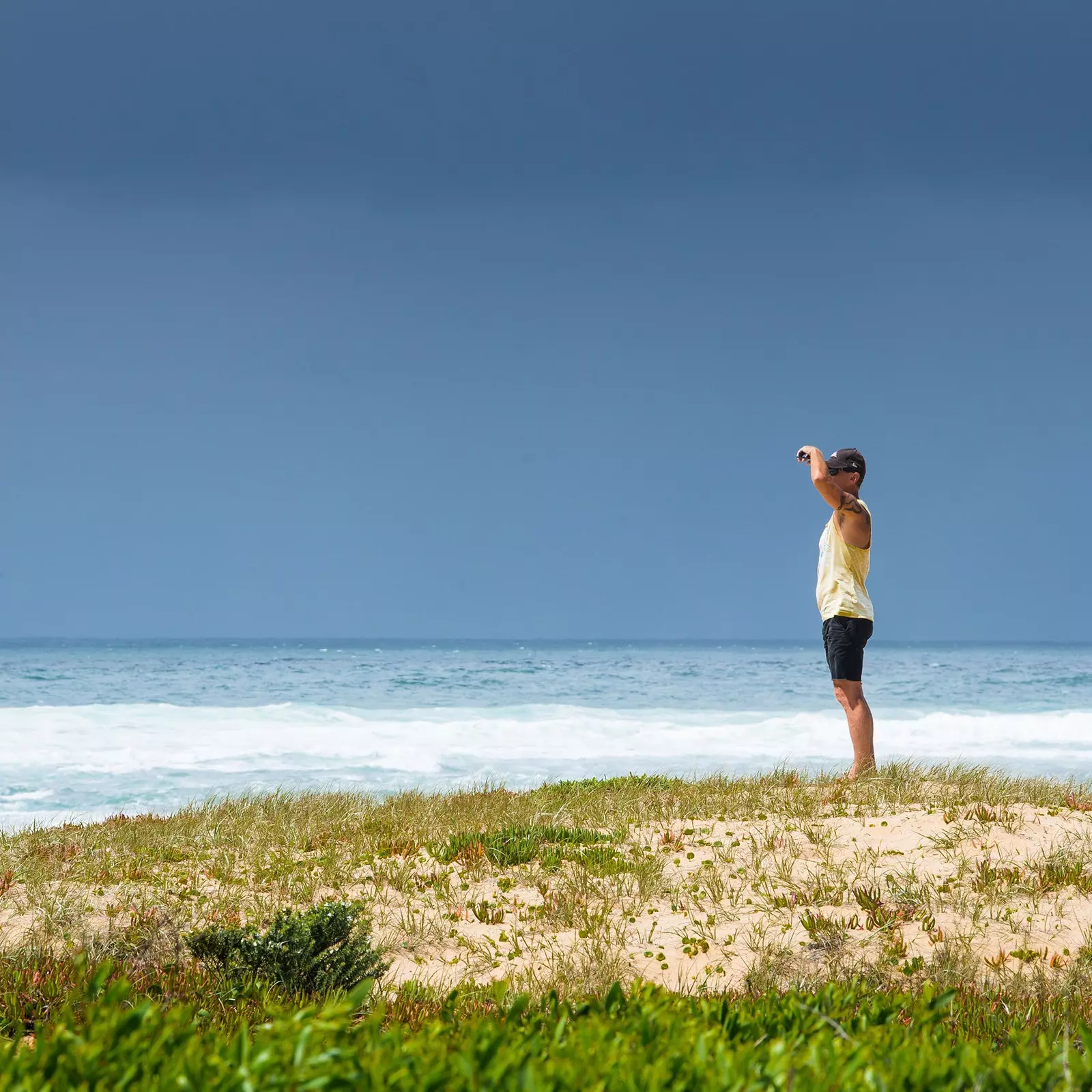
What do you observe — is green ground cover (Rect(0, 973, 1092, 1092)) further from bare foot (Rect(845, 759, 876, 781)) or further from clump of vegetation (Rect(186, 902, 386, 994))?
bare foot (Rect(845, 759, 876, 781))

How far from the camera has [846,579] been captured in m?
8.84

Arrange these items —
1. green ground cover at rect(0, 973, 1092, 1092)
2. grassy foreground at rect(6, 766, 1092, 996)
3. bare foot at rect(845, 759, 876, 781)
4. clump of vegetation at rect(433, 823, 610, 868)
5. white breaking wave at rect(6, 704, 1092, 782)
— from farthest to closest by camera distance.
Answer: white breaking wave at rect(6, 704, 1092, 782) < bare foot at rect(845, 759, 876, 781) < clump of vegetation at rect(433, 823, 610, 868) < grassy foreground at rect(6, 766, 1092, 996) < green ground cover at rect(0, 973, 1092, 1092)

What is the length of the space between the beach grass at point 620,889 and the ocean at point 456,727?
4.51 metres

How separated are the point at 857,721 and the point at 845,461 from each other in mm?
2669

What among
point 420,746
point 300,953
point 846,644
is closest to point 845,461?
point 846,644

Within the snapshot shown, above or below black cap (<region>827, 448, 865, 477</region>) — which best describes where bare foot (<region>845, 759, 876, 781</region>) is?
below

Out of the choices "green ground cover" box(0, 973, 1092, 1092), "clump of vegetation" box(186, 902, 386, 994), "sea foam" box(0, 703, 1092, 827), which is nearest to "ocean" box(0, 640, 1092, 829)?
"sea foam" box(0, 703, 1092, 827)

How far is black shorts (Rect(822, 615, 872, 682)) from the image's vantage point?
8.64 metres

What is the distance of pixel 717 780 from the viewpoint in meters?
10.1

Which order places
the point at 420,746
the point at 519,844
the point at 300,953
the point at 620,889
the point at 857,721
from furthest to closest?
1. the point at 420,746
2. the point at 857,721
3. the point at 519,844
4. the point at 620,889
5. the point at 300,953

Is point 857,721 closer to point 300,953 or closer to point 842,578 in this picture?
point 842,578

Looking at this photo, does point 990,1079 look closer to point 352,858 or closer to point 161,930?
point 161,930

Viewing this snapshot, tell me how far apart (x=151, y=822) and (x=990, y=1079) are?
882cm

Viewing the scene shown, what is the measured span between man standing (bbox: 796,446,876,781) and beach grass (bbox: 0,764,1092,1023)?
3.12 feet
